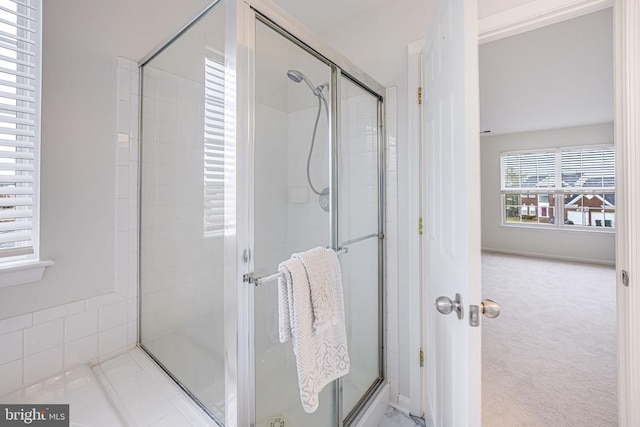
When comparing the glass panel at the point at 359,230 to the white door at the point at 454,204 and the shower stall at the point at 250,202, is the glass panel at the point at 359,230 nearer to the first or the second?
the shower stall at the point at 250,202

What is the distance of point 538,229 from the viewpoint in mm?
5457

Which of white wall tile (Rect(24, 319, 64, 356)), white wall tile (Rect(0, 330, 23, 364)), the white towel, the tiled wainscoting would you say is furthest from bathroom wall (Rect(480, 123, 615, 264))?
white wall tile (Rect(0, 330, 23, 364))

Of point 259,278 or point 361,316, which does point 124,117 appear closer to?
point 259,278

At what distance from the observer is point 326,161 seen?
55.3 inches

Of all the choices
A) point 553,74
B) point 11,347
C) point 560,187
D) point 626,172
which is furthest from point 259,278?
point 560,187

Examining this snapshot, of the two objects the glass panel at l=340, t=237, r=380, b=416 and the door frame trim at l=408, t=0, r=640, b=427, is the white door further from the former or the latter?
the door frame trim at l=408, t=0, r=640, b=427

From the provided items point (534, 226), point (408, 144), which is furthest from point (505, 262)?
point (408, 144)

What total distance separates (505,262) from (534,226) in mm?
1152

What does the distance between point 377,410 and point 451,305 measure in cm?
114

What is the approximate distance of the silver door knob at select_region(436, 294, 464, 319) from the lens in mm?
841

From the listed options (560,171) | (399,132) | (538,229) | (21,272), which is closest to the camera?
(21,272)

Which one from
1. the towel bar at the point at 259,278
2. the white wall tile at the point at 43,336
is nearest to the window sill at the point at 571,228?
the towel bar at the point at 259,278

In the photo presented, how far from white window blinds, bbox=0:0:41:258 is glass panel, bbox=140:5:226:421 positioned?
419 mm

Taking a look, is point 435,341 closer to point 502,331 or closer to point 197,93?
point 197,93
